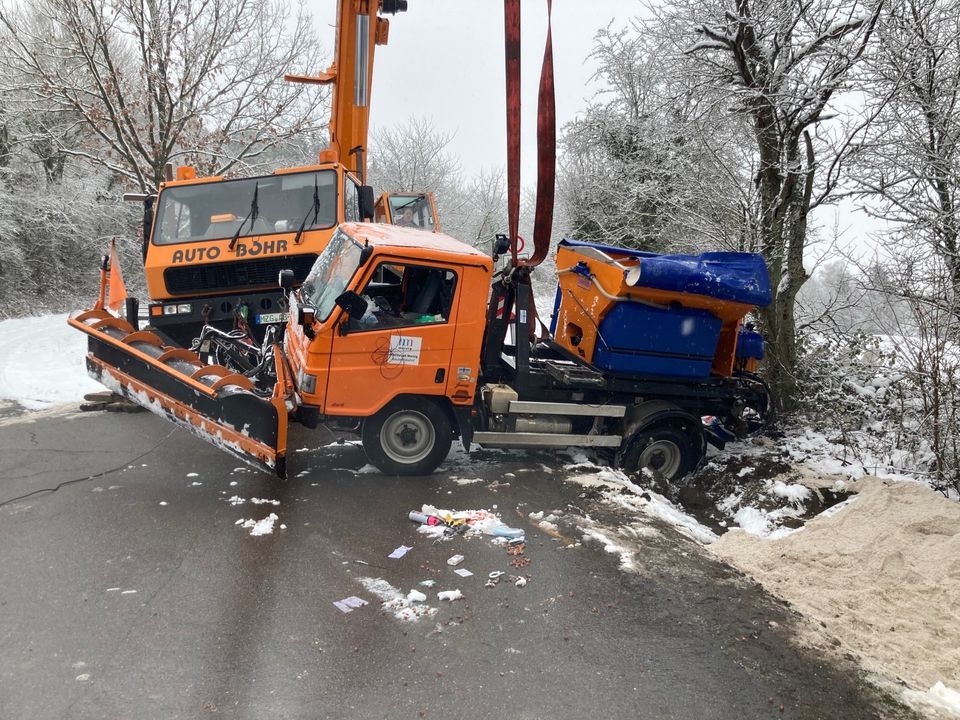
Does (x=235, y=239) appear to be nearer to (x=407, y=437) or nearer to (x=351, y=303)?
(x=351, y=303)

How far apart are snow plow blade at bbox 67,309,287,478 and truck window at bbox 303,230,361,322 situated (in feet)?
2.14

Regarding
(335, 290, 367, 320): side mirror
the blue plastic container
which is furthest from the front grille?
the blue plastic container

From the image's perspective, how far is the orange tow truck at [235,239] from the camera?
791cm

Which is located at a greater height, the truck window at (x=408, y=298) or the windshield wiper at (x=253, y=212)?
the windshield wiper at (x=253, y=212)

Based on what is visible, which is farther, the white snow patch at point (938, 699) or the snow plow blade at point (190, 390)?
the snow plow blade at point (190, 390)

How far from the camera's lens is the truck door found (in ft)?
18.3

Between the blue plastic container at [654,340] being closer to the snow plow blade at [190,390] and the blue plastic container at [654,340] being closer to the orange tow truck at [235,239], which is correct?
the snow plow blade at [190,390]

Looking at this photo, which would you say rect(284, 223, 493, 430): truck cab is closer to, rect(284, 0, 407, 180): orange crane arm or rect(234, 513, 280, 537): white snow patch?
rect(234, 513, 280, 537): white snow patch

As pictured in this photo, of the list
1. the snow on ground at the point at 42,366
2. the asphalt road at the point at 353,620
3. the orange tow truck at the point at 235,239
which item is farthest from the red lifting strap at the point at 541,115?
the snow on ground at the point at 42,366

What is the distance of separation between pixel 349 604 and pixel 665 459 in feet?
13.2

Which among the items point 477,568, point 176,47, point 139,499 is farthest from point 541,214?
point 176,47

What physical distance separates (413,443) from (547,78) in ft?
11.3

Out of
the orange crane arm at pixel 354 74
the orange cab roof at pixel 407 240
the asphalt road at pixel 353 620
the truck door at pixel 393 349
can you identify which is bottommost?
the asphalt road at pixel 353 620

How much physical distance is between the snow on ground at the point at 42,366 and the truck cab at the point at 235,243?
2.16m
